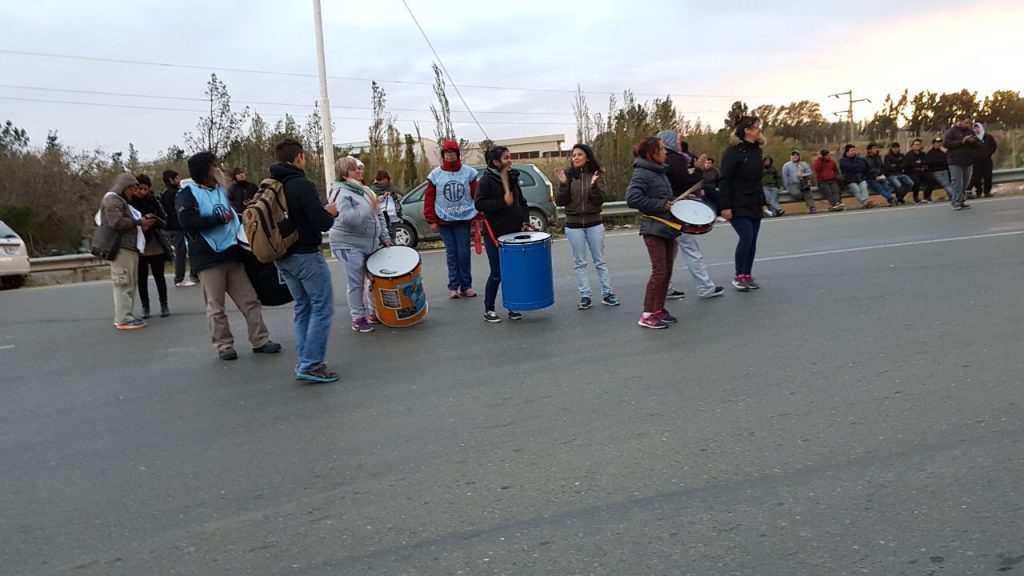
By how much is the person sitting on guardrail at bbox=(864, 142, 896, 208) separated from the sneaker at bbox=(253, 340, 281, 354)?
17.3m

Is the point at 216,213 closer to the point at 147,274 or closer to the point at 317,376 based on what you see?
the point at 317,376

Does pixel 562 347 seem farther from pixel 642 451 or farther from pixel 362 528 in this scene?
pixel 362 528

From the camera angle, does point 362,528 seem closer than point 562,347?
Yes

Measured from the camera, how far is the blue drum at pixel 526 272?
7.61 metres

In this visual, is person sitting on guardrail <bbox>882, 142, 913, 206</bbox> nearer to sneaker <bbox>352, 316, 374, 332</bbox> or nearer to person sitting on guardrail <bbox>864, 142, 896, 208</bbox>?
person sitting on guardrail <bbox>864, 142, 896, 208</bbox>

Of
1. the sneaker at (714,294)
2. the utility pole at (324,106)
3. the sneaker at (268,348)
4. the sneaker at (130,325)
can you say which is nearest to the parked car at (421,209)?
→ the utility pole at (324,106)

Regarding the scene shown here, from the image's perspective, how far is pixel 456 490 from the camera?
392 centimetres

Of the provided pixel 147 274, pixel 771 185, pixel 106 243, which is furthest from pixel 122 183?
pixel 771 185

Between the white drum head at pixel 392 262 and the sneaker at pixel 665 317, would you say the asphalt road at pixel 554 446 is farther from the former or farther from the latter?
the white drum head at pixel 392 262

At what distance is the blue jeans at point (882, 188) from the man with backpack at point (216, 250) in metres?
17.4

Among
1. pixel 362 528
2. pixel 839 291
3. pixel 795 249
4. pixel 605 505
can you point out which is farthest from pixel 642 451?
pixel 795 249

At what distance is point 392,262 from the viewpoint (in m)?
7.78

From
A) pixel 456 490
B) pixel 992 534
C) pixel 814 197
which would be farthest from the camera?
pixel 814 197

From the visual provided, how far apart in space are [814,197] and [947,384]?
16.9 m
